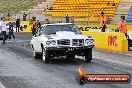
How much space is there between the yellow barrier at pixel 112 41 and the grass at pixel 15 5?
35.2 meters

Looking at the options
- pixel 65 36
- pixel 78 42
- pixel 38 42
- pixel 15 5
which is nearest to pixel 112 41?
pixel 38 42

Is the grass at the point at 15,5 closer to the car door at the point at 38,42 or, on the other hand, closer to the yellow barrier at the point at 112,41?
the yellow barrier at the point at 112,41

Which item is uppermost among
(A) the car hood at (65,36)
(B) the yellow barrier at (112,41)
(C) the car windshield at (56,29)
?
(C) the car windshield at (56,29)

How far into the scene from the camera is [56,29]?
16.2 m

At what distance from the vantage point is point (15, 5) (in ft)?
201

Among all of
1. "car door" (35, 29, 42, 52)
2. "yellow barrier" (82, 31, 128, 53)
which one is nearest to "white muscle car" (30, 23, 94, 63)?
"car door" (35, 29, 42, 52)

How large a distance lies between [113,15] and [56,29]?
33.2m

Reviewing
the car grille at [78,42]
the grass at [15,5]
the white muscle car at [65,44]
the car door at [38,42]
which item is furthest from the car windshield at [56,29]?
the grass at [15,5]

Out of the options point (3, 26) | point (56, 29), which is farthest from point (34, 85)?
point (3, 26)

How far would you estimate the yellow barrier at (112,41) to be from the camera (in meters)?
20.7

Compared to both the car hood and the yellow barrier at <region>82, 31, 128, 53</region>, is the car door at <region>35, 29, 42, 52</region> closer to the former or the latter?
the car hood

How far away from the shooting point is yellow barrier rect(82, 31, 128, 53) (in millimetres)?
20734

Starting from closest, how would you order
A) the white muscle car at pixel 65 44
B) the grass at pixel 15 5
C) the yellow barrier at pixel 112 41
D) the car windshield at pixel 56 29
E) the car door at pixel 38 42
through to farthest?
the white muscle car at pixel 65 44 → the car windshield at pixel 56 29 → the car door at pixel 38 42 → the yellow barrier at pixel 112 41 → the grass at pixel 15 5

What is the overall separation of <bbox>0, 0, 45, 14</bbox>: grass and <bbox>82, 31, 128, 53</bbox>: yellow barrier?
3522cm
